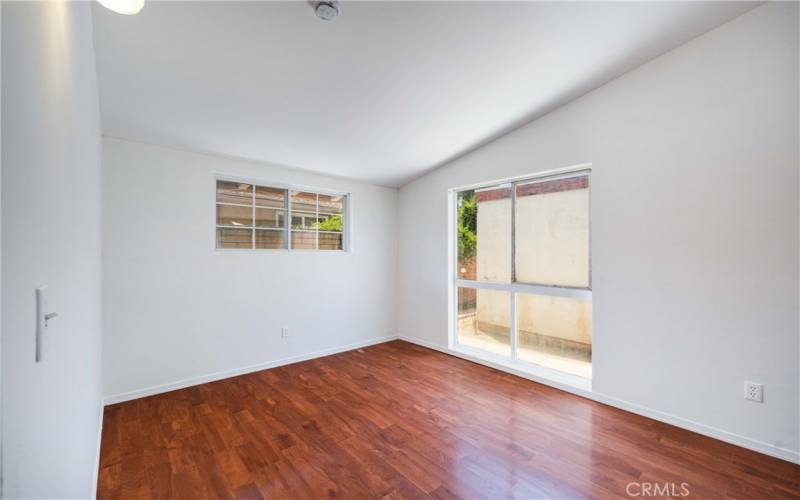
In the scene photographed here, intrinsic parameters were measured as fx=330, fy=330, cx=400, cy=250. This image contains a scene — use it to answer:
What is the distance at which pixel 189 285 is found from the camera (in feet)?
10.6

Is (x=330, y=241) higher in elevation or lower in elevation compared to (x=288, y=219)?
lower

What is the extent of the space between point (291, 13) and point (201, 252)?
2420 mm

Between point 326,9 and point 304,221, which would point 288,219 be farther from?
point 326,9

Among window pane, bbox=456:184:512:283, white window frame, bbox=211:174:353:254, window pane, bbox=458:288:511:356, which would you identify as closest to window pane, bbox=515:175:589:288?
window pane, bbox=456:184:512:283

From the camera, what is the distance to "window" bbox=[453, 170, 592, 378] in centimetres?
318

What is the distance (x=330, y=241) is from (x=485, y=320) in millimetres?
2221

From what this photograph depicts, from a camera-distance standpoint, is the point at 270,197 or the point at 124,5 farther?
the point at 270,197

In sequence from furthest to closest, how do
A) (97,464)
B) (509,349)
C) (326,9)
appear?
(509,349) → (97,464) → (326,9)

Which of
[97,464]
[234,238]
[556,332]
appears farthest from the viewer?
[234,238]

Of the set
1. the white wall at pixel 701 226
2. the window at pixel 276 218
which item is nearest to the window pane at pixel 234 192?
the window at pixel 276 218

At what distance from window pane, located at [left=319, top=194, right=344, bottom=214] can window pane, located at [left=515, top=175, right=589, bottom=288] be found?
229cm

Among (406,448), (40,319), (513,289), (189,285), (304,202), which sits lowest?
(406,448)

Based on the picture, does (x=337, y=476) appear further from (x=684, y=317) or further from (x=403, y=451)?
(x=684, y=317)

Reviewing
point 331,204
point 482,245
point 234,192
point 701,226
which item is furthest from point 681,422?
point 234,192
